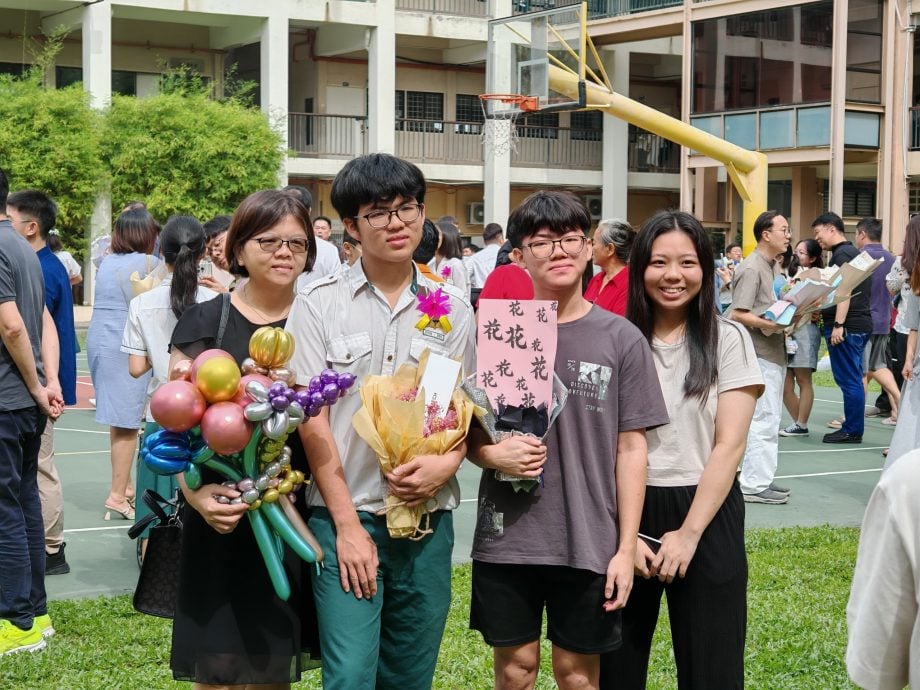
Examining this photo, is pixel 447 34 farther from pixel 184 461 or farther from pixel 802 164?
pixel 184 461

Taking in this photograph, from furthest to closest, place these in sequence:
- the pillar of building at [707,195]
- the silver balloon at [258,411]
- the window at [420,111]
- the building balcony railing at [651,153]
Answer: the building balcony railing at [651,153], the pillar of building at [707,195], the window at [420,111], the silver balloon at [258,411]

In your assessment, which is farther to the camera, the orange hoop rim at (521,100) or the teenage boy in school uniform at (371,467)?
the orange hoop rim at (521,100)

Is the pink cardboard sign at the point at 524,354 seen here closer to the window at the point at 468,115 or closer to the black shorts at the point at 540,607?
the black shorts at the point at 540,607

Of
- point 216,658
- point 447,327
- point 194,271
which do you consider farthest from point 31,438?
point 447,327

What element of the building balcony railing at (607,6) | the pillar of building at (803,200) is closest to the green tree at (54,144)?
the building balcony railing at (607,6)

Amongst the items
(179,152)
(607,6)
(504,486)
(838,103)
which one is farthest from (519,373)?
(607,6)

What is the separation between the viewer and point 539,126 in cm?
3173

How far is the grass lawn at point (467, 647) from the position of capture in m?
4.80

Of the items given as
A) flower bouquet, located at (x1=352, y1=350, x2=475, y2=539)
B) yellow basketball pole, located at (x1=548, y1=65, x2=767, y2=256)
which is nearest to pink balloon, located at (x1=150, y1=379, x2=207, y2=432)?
flower bouquet, located at (x1=352, y1=350, x2=475, y2=539)

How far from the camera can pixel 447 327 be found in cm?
336

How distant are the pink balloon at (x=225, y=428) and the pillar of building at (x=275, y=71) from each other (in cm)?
2413

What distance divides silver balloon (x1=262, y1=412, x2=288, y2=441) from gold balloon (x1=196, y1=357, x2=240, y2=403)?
0.13 metres

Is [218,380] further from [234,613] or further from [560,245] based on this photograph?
[560,245]

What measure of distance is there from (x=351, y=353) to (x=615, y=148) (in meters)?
29.5
